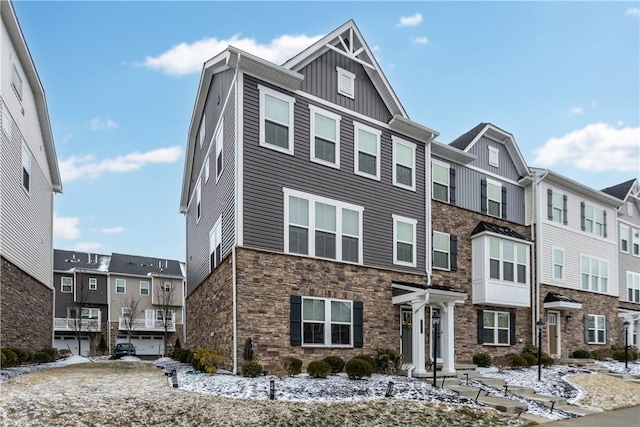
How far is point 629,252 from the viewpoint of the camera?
30453 millimetres

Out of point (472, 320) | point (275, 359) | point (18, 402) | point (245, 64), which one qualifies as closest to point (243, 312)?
point (275, 359)

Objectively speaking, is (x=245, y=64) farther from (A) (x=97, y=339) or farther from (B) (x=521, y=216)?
(A) (x=97, y=339)

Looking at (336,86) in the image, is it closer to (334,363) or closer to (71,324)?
(334,363)

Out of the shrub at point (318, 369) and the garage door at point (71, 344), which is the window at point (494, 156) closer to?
the shrub at point (318, 369)

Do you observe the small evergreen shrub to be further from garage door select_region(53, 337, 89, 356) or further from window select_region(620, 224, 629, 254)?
garage door select_region(53, 337, 89, 356)

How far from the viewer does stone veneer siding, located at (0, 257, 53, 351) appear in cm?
1669

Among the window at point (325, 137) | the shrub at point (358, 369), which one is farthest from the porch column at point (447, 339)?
the window at point (325, 137)

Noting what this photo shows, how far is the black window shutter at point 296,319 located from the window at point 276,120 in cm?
433

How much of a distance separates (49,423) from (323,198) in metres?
9.52

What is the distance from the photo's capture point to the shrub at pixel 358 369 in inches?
539

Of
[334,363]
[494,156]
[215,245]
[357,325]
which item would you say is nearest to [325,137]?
[215,245]

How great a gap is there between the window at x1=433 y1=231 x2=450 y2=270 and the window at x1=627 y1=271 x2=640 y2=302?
16.3m

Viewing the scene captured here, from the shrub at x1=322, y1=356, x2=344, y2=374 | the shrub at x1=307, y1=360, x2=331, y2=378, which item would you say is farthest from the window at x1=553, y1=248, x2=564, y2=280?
the shrub at x1=307, y1=360, x2=331, y2=378

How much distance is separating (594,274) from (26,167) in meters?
26.4
